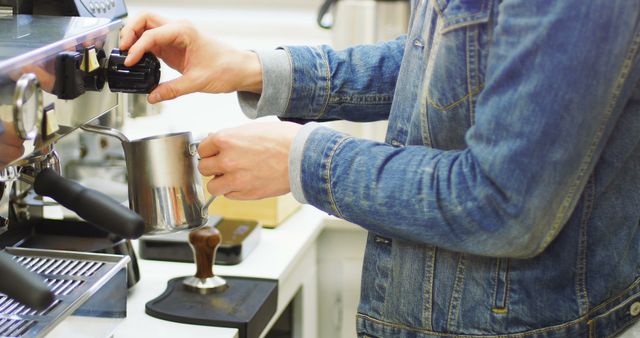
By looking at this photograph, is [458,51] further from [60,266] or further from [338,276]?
[338,276]

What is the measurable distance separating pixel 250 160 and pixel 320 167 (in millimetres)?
72

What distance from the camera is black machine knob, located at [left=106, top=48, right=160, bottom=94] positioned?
2.68 feet

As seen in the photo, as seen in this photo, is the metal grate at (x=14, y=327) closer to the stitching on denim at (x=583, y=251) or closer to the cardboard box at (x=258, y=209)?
the stitching on denim at (x=583, y=251)

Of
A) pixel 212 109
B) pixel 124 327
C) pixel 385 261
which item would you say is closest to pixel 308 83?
pixel 385 261

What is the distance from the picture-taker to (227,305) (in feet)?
3.51

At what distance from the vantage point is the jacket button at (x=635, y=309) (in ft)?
2.78

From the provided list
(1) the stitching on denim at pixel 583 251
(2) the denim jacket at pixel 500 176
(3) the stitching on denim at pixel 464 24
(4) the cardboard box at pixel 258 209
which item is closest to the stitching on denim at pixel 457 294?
Result: (2) the denim jacket at pixel 500 176

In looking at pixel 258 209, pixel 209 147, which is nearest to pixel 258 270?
pixel 258 209

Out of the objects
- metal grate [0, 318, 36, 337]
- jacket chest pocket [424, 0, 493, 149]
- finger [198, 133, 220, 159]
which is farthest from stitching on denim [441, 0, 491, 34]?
metal grate [0, 318, 36, 337]

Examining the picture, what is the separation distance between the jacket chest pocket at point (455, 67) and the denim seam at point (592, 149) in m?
Result: 0.11

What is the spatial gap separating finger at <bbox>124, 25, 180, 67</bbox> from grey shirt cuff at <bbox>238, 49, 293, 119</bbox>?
4.4 inches

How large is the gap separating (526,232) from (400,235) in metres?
0.11

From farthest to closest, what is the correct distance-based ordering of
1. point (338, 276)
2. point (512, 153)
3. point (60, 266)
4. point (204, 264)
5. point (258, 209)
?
point (338, 276)
point (258, 209)
point (204, 264)
point (60, 266)
point (512, 153)

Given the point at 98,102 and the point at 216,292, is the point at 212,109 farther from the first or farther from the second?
the point at 98,102
